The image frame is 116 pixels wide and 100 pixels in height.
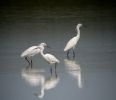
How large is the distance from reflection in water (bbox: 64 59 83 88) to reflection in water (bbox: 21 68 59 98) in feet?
1.23

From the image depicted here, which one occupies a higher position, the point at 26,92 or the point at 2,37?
the point at 2,37

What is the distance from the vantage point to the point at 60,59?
508 inches

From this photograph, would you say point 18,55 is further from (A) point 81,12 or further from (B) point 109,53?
(A) point 81,12

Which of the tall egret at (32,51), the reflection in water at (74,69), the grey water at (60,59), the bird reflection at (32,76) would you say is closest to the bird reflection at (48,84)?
the grey water at (60,59)

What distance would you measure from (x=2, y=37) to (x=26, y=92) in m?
6.49

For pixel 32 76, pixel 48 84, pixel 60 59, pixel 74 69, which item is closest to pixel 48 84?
pixel 48 84

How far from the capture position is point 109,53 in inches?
526

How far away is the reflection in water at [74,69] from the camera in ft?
35.8

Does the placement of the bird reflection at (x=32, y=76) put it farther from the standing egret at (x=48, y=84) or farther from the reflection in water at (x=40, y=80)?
the standing egret at (x=48, y=84)

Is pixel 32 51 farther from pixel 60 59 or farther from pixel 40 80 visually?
pixel 40 80

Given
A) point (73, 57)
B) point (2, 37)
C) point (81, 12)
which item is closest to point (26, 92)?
point (73, 57)

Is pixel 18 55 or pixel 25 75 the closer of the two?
pixel 25 75

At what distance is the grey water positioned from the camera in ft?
33.1

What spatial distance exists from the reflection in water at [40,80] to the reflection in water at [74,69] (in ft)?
1.23
